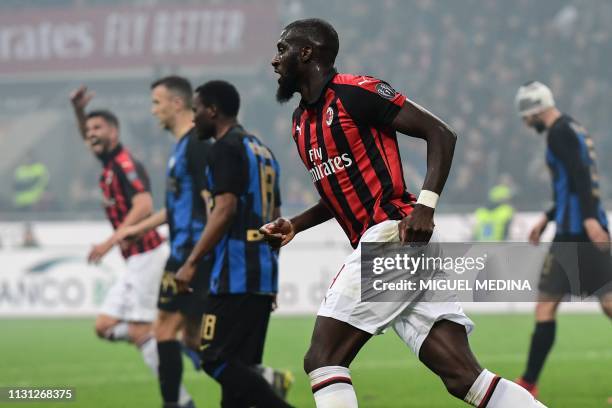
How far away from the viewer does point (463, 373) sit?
13.8 ft

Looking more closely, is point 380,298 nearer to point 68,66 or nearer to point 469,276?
point 469,276

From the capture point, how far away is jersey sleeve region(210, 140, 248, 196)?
5926 millimetres

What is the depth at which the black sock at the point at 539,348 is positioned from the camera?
7.88 m

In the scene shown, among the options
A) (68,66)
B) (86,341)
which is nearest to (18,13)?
(68,66)

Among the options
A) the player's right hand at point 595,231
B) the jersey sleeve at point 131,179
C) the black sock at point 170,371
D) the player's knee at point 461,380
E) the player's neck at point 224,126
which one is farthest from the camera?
the jersey sleeve at point 131,179

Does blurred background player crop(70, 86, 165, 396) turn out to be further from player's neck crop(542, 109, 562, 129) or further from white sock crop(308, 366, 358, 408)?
white sock crop(308, 366, 358, 408)

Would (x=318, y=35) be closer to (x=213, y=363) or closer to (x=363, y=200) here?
(x=363, y=200)

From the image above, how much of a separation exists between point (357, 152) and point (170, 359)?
3.43 m

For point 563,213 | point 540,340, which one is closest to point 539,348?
point 540,340

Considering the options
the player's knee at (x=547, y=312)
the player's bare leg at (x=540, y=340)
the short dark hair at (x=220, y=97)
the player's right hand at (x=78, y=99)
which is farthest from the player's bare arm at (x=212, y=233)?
the player's right hand at (x=78, y=99)

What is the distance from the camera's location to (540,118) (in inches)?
334

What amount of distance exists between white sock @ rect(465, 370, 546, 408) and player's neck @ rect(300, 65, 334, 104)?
4.31 ft

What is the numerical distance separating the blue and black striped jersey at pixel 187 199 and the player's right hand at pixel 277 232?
255 centimetres

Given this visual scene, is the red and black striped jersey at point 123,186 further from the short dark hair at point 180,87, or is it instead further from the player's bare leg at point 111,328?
the short dark hair at point 180,87
